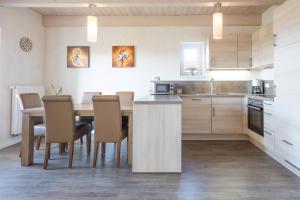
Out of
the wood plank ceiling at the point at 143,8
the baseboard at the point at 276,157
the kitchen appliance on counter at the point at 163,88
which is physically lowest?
the baseboard at the point at 276,157

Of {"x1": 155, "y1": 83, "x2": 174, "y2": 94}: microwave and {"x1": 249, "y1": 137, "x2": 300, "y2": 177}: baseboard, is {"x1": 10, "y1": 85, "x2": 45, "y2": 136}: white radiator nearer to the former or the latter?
{"x1": 155, "y1": 83, "x2": 174, "y2": 94}: microwave

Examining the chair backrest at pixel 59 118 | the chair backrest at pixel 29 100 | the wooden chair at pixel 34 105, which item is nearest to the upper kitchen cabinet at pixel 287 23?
the chair backrest at pixel 59 118

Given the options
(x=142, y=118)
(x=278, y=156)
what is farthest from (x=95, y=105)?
(x=278, y=156)

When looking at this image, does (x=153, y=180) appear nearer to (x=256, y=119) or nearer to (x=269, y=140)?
(x=269, y=140)

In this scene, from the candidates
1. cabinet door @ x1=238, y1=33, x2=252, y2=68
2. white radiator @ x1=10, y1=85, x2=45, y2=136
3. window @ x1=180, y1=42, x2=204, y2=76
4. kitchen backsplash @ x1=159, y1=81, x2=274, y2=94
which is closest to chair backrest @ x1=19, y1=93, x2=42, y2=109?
white radiator @ x1=10, y1=85, x2=45, y2=136

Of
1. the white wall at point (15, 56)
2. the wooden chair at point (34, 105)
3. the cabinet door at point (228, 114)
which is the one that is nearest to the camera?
the wooden chair at point (34, 105)

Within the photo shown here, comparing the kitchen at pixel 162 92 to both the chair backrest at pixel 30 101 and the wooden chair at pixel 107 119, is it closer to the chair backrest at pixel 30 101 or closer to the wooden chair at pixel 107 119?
the wooden chair at pixel 107 119

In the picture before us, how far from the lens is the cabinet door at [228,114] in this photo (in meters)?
4.69

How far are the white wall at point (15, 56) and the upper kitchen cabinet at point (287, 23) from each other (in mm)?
4138

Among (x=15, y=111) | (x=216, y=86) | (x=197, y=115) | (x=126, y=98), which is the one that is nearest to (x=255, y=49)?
(x=216, y=86)

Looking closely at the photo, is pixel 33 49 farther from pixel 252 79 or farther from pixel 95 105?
pixel 252 79

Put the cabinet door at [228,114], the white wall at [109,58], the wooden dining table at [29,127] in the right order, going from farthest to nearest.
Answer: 1. the white wall at [109,58]
2. the cabinet door at [228,114]
3. the wooden dining table at [29,127]

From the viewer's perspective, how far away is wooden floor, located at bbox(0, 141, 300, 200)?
2.34m

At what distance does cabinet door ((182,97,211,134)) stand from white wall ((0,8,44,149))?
3023mm
